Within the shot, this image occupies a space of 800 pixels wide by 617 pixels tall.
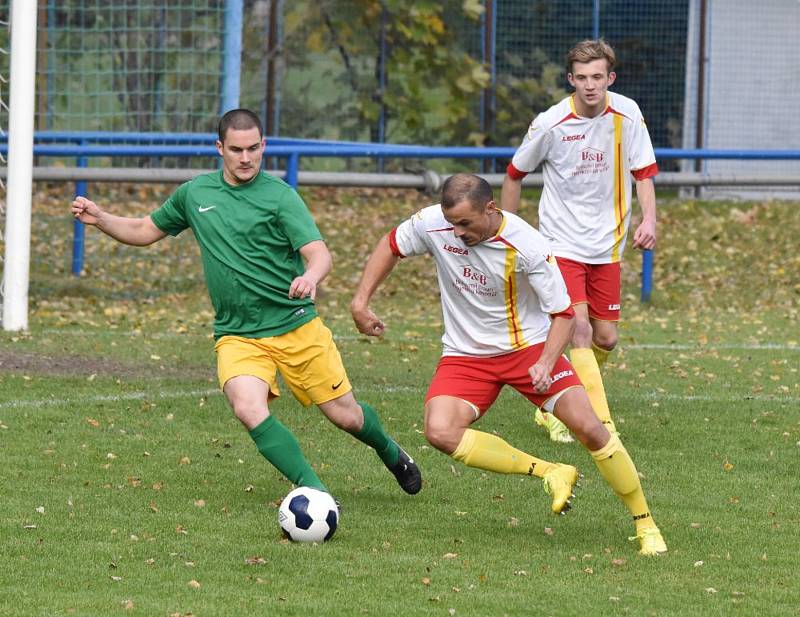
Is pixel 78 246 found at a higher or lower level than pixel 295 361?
lower

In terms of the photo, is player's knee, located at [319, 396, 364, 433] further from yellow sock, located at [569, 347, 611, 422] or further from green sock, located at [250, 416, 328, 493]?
yellow sock, located at [569, 347, 611, 422]

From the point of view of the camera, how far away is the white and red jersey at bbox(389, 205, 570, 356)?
5969mm

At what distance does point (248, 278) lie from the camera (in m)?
6.45

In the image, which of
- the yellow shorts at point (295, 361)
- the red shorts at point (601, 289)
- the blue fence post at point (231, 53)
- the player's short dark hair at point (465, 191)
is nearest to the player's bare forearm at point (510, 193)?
the red shorts at point (601, 289)

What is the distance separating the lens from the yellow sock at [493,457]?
20.3 ft

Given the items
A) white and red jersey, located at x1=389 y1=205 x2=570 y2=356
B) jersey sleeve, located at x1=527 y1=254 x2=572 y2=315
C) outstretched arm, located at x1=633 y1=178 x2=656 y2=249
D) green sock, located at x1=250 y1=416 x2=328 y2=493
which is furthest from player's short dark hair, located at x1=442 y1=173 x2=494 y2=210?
outstretched arm, located at x1=633 y1=178 x2=656 y2=249

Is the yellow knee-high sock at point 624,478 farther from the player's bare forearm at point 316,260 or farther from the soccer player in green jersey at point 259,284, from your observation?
the player's bare forearm at point 316,260

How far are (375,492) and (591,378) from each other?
1461 mm

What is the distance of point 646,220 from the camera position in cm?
788

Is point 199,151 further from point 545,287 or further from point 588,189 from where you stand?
point 545,287

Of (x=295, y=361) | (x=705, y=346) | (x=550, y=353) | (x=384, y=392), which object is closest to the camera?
(x=550, y=353)

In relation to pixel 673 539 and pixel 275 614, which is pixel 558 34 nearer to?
pixel 673 539

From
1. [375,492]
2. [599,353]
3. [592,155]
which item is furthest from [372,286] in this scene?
[599,353]

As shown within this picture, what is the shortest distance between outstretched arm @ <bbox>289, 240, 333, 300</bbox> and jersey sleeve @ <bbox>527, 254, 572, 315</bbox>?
2.89 feet
